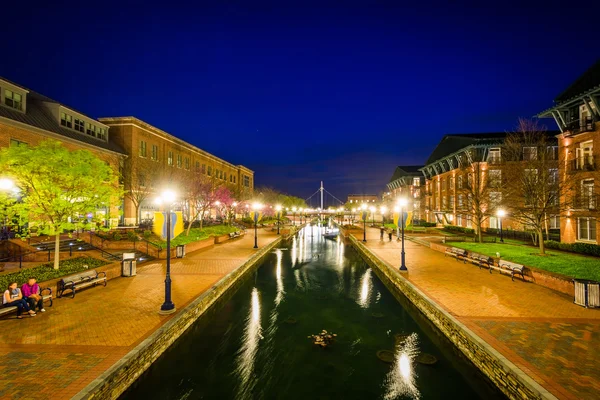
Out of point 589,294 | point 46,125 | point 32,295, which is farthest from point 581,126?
point 46,125

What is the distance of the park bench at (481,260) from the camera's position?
53.8 ft

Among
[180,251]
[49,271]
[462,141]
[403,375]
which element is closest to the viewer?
[403,375]

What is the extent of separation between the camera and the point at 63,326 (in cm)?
877

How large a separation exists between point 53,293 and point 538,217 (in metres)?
24.9

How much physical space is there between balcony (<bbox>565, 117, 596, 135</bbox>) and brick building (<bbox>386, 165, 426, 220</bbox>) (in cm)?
3214

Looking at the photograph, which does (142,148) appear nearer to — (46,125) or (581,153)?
(46,125)

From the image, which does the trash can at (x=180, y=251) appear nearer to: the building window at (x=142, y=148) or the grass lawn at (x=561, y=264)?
the grass lawn at (x=561, y=264)

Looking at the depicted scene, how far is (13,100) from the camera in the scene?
971 inches

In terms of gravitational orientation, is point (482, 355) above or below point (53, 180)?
below

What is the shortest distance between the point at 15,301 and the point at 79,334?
3.09 m

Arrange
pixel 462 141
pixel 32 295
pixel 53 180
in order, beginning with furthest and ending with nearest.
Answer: pixel 462 141, pixel 53 180, pixel 32 295

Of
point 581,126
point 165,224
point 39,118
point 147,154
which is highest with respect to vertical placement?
point 39,118

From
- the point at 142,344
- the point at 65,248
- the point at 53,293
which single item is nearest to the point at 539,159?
the point at 142,344

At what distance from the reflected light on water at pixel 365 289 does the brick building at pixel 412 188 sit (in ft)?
130
